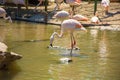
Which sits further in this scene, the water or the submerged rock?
the water

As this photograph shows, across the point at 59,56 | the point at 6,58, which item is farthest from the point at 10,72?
the point at 59,56

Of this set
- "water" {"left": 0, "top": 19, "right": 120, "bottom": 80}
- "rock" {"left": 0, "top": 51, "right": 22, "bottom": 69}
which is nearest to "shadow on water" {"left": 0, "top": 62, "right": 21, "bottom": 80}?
"water" {"left": 0, "top": 19, "right": 120, "bottom": 80}

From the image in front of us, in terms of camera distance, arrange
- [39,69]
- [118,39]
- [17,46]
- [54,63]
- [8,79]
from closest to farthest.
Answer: [8,79] → [39,69] → [54,63] → [17,46] → [118,39]

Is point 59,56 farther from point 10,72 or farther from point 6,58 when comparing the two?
point 6,58

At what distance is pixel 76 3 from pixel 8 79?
11.4 meters

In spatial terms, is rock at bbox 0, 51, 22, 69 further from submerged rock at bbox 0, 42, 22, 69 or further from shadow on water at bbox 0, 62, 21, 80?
shadow on water at bbox 0, 62, 21, 80

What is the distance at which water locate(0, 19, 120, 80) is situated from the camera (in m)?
9.51

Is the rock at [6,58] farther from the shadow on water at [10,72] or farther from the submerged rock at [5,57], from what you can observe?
the shadow on water at [10,72]

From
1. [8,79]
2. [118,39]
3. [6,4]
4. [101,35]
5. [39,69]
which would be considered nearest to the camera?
[8,79]

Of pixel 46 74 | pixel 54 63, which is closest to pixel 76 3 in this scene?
pixel 54 63

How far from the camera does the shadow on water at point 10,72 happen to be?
9156mm

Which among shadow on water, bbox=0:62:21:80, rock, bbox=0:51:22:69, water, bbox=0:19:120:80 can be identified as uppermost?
rock, bbox=0:51:22:69

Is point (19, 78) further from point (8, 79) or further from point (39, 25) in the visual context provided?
point (39, 25)

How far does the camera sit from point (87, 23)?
19.7 m
